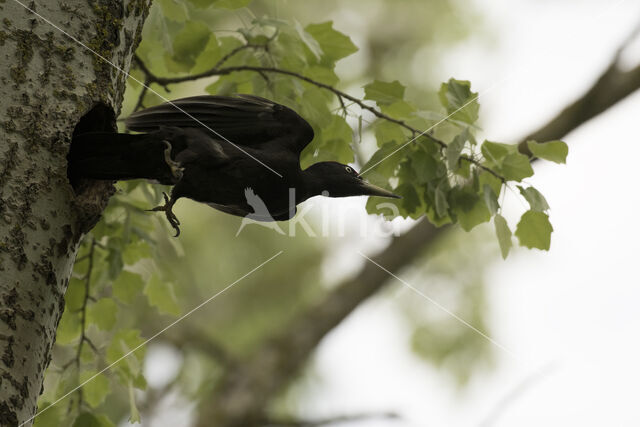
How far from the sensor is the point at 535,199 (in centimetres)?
262

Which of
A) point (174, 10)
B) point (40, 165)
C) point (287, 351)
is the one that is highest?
point (174, 10)

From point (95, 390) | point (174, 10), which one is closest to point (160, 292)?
point (95, 390)

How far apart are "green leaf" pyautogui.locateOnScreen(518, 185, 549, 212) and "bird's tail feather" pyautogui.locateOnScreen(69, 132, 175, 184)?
130 cm

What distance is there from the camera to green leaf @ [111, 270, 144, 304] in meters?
3.27

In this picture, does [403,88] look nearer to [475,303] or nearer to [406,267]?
[406,267]

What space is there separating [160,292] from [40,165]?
149 centimetres

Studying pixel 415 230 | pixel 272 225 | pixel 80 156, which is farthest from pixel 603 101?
pixel 80 156

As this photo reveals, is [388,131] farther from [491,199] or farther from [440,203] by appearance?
[491,199]

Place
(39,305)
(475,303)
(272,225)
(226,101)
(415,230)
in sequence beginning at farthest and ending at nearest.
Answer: (475,303), (415,230), (272,225), (226,101), (39,305)

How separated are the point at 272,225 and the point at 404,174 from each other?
63 centimetres

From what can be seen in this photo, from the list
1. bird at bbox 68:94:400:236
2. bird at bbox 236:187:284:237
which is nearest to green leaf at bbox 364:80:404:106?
bird at bbox 68:94:400:236

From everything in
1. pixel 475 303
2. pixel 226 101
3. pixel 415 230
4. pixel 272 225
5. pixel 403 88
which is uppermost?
pixel 403 88

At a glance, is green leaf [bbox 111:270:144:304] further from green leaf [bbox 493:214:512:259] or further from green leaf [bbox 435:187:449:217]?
green leaf [bbox 493:214:512:259]

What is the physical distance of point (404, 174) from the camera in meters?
2.81
